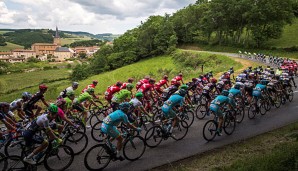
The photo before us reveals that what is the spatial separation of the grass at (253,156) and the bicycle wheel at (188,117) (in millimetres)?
2268

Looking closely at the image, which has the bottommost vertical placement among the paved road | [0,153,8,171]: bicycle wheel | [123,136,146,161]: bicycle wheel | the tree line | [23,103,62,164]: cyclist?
the paved road

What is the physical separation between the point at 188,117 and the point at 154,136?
2667 mm

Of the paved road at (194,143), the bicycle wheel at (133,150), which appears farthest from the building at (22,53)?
the bicycle wheel at (133,150)

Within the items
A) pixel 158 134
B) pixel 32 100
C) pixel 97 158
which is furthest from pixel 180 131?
pixel 32 100

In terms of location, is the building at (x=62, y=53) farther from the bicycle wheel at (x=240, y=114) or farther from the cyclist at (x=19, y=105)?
the bicycle wheel at (x=240, y=114)

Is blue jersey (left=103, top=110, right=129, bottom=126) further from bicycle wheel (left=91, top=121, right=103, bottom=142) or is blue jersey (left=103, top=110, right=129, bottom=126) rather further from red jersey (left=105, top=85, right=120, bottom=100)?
red jersey (left=105, top=85, right=120, bottom=100)

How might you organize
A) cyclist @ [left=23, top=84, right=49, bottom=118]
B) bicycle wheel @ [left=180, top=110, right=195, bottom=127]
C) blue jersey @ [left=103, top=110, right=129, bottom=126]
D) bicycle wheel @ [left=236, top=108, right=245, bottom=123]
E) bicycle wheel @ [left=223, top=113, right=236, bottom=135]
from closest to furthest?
blue jersey @ [left=103, top=110, right=129, bottom=126] < cyclist @ [left=23, top=84, right=49, bottom=118] < bicycle wheel @ [left=223, top=113, right=236, bottom=135] < bicycle wheel @ [left=180, top=110, right=195, bottom=127] < bicycle wheel @ [left=236, top=108, right=245, bottom=123]

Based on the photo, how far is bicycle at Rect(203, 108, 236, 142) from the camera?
993 centimetres

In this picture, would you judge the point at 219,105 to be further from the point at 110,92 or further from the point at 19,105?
the point at 19,105

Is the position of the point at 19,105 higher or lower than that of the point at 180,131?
higher

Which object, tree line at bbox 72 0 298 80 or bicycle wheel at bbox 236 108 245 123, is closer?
bicycle wheel at bbox 236 108 245 123

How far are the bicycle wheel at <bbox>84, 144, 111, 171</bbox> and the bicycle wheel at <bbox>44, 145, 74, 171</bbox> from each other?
0.67 m

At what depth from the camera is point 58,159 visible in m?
7.98

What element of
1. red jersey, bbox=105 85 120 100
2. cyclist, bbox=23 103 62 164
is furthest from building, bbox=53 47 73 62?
cyclist, bbox=23 103 62 164
